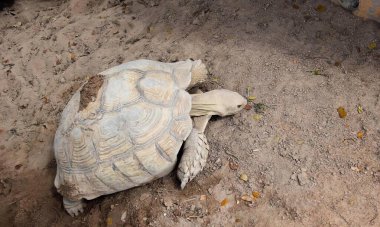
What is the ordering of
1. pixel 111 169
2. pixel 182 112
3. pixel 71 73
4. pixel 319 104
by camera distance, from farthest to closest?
pixel 71 73
pixel 319 104
pixel 182 112
pixel 111 169

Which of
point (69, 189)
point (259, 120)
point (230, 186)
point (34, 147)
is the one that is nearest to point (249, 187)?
point (230, 186)

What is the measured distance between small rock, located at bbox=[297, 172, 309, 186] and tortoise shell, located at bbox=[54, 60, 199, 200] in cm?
105

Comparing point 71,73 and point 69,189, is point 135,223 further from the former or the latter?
point 71,73

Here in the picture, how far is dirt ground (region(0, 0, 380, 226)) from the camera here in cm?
296

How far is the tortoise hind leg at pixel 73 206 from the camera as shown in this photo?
3.32 metres

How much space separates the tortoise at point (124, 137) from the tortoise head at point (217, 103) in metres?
0.16

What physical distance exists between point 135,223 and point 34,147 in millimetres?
1619

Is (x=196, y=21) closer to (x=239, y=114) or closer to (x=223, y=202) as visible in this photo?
(x=239, y=114)

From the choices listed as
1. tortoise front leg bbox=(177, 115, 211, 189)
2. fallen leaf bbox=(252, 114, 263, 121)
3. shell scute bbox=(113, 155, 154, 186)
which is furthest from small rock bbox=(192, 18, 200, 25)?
shell scute bbox=(113, 155, 154, 186)

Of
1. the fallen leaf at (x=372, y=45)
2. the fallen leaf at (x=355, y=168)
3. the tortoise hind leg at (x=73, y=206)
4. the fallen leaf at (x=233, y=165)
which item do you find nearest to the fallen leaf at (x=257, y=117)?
the fallen leaf at (x=233, y=165)

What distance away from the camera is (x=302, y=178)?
299cm

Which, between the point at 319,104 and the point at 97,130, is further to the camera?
the point at 319,104

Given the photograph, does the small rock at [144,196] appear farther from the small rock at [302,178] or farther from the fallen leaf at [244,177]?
the small rock at [302,178]

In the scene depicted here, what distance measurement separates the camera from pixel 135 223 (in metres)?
3.08
